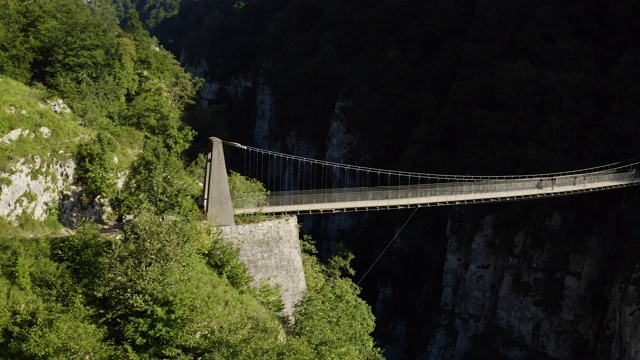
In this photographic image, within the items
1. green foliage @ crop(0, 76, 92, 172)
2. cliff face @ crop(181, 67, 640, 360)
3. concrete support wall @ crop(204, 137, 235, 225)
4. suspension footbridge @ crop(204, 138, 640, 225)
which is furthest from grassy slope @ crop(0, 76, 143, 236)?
cliff face @ crop(181, 67, 640, 360)

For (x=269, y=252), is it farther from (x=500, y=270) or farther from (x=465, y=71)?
(x=465, y=71)

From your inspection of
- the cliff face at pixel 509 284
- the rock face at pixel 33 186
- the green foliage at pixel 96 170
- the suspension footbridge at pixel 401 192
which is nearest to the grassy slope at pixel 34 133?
the rock face at pixel 33 186

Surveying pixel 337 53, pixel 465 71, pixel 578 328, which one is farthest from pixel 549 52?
pixel 337 53

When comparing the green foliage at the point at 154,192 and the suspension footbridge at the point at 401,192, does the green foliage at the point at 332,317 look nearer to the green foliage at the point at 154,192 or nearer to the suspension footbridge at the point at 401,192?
the suspension footbridge at the point at 401,192

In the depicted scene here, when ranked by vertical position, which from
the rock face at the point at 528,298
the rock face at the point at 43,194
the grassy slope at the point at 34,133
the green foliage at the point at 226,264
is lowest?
the rock face at the point at 528,298

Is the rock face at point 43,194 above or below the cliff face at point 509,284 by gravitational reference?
above

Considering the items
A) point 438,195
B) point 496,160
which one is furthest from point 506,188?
point 496,160

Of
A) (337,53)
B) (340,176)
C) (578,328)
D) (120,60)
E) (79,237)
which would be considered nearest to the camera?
(79,237)

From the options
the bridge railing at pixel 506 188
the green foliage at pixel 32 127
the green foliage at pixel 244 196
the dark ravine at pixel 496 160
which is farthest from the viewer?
the dark ravine at pixel 496 160
